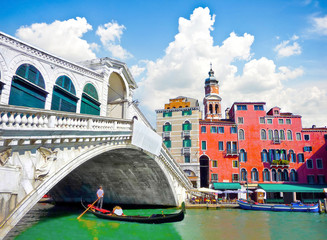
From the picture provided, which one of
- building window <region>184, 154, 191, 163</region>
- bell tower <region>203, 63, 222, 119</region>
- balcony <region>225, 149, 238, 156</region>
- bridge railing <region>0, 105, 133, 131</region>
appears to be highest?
bell tower <region>203, 63, 222, 119</region>

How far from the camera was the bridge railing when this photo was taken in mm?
5484

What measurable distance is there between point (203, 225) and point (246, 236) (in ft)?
8.80

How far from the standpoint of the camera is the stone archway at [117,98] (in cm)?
1564

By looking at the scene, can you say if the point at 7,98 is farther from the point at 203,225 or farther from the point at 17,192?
the point at 203,225

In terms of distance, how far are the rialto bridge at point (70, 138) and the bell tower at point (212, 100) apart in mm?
26996

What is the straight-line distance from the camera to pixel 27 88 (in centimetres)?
871

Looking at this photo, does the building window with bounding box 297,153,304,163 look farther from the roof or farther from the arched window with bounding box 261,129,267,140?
the arched window with bounding box 261,129,267,140

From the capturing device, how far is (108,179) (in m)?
18.0

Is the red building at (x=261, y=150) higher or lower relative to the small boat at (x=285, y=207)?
higher

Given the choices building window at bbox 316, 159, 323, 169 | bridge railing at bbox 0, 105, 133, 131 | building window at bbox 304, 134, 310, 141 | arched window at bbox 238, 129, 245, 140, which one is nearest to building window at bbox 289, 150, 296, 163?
building window at bbox 304, 134, 310, 141

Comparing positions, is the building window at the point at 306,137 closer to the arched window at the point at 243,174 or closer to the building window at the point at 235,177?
the arched window at the point at 243,174

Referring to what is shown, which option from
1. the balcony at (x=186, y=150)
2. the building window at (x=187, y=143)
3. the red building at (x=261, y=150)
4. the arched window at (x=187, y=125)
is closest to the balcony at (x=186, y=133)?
the arched window at (x=187, y=125)

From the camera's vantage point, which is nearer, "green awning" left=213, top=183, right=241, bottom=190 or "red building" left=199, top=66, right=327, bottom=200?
"green awning" left=213, top=183, right=241, bottom=190

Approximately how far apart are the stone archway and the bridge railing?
20.0ft
